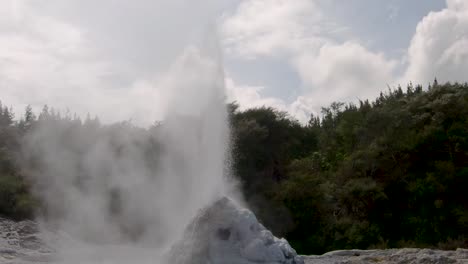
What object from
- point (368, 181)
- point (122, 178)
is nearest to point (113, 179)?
point (122, 178)

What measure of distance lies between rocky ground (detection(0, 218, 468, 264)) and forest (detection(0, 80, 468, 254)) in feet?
5.90

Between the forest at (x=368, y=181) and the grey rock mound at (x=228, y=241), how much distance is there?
937 cm

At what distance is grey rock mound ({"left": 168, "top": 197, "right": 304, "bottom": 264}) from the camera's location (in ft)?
24.6

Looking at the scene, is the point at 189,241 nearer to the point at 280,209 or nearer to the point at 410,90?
the point at 280,209

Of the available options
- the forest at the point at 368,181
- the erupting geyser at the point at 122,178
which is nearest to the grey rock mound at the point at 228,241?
the erupting geyser at the point at 122,178

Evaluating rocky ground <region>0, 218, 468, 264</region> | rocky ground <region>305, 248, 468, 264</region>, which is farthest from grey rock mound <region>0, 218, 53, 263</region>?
rocky ground <region>305, 248, 468, 264</region>

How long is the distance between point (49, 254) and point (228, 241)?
17.0 ft

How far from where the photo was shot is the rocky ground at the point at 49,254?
34.3ft

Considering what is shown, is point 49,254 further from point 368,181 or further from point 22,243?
point 368,181

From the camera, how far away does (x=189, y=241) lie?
7.82 m

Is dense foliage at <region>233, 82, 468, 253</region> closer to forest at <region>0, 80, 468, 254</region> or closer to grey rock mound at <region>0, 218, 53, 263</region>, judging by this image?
forest at <region>0, 80, 468, 254</region>

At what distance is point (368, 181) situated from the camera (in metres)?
17.8

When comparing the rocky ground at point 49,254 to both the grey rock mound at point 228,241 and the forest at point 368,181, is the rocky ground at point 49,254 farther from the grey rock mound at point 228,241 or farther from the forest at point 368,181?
the grey rock mound at point 228,241

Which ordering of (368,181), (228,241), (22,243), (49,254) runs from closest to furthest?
(228,241) < (49,254) < (22,243) < (368,181)
